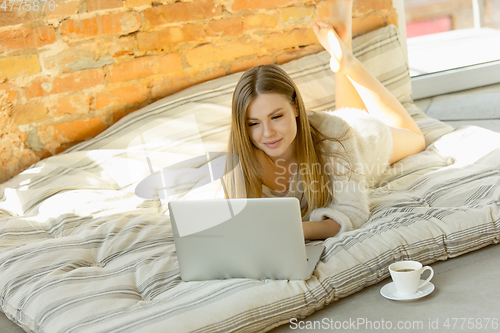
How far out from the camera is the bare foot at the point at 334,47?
1.93 metres

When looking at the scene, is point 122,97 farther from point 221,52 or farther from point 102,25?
point 221,52

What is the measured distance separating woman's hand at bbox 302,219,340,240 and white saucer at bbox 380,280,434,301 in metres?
0.32

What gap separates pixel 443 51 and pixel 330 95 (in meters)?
1.19

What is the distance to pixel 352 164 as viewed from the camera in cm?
151

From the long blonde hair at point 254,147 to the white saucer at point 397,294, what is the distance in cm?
48

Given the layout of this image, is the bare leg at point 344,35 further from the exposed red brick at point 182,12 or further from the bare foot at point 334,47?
the exposed red brick at point 182,12

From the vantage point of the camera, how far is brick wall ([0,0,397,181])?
2021 mm

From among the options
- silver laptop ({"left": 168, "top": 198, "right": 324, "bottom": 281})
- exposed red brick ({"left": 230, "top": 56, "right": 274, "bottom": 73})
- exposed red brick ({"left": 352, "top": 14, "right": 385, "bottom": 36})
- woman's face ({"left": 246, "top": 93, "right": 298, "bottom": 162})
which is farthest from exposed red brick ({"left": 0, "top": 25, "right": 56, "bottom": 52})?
exposed red brick ({"left": 352, "top": 14, "right": 385, "bottom": 36})

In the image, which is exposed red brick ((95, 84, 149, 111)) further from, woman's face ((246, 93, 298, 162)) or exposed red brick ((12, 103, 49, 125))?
woman's face ((246, 93, 298, 162))

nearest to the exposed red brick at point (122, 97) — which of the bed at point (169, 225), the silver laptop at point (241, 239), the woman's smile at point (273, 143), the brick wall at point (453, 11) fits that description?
the bed at point (169, 225)

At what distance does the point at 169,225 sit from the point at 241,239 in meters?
0.44

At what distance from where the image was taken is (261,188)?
156 centimetres

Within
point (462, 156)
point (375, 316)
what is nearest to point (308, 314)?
point (375, 316)

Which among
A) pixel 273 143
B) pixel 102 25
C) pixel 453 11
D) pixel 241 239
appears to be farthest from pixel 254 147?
pixel 453 11
